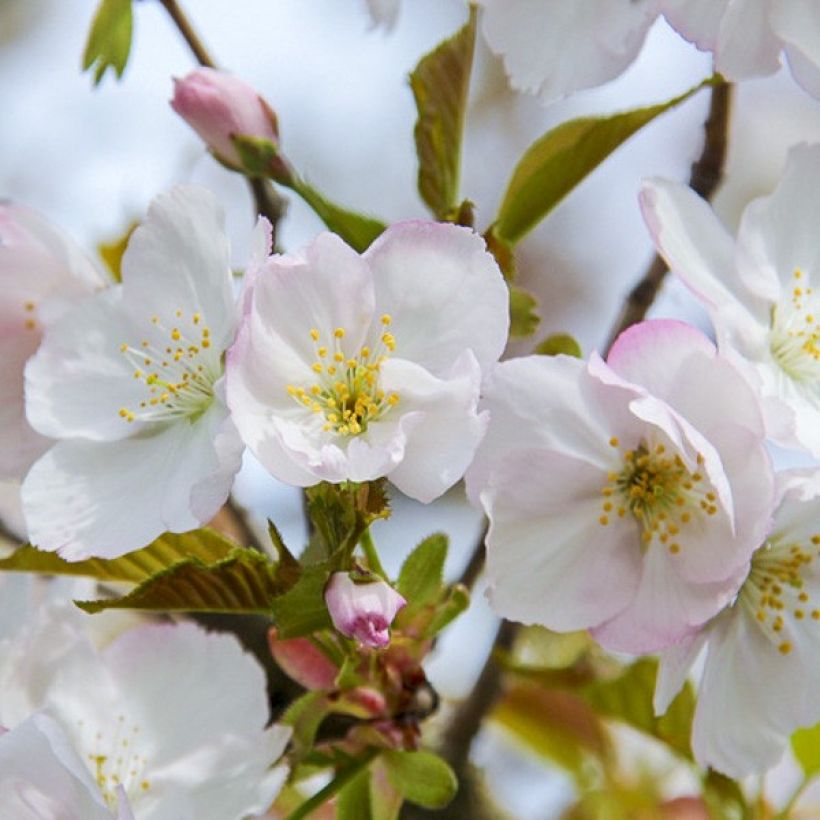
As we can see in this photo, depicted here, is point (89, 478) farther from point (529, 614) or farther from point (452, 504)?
point (452, 504)

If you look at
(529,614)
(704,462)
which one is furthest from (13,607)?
(704,462)

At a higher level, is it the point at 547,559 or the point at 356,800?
the point at 547,559

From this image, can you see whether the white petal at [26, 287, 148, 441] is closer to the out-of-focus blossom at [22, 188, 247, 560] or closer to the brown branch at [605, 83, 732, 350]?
the out-of-focus blossom at [22, 188, 247, 560]

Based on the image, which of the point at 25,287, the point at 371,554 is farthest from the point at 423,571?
the point at 25,287

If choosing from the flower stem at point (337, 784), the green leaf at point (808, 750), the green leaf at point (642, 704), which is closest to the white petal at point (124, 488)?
the flower stem at point (337, 784)

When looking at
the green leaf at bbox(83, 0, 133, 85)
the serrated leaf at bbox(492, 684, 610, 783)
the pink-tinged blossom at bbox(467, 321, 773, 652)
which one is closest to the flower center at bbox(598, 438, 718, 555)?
the pink-tinged blossom at bbox(467, 321, 773, 652)

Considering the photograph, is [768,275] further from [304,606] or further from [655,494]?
[304,606]

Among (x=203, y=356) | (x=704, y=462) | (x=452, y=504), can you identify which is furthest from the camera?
(x=452, y=504)
